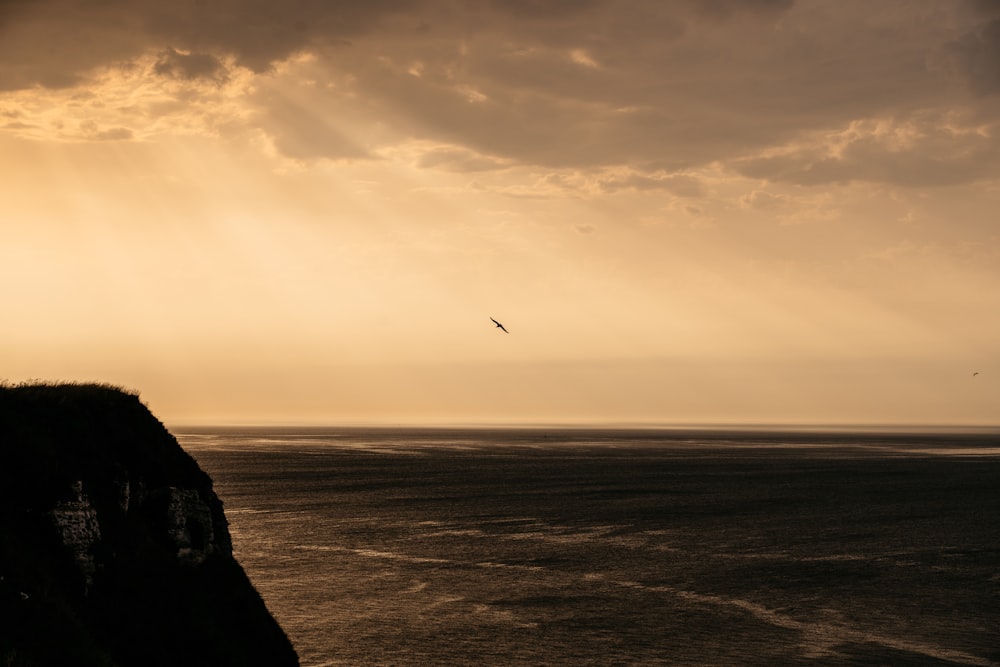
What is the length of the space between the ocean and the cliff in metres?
11.4

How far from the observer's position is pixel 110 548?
107 ft

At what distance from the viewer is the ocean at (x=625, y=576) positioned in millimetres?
49125

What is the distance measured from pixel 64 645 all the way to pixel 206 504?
14069 mm

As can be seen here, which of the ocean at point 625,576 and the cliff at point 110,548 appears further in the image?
the ocean at point 625,576

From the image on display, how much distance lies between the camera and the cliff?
2707cm

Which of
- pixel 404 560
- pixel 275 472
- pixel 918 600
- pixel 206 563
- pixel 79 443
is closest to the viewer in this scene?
pixel 79 443

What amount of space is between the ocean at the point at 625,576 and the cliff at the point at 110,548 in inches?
449

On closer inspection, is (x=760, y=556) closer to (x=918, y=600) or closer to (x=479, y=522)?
(x=918, y=600)

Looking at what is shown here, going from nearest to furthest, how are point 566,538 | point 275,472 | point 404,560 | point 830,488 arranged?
point 404,560 < point 566,538 < point 830,488 < point 275,472

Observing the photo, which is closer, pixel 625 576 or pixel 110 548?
pixel 110 548

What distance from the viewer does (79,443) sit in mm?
34594

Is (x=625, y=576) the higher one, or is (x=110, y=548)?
(x=110, y=548)

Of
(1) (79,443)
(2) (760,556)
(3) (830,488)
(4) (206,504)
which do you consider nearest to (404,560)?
(2) (760,556)

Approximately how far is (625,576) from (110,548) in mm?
45180
